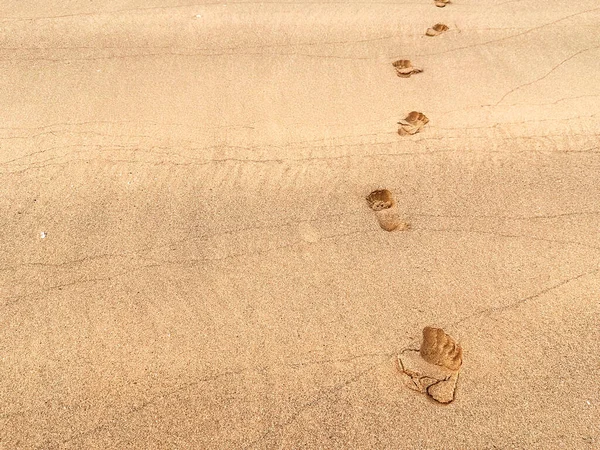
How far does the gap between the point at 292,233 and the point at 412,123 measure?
1.40 meters

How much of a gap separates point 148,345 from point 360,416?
1080 millimetres

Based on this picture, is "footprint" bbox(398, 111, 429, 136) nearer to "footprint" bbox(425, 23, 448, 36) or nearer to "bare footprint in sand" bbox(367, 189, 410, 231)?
"bare footprint in sand" bbox(367, 189, 410, 231)

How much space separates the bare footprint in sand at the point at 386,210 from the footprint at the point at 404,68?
146 centimetres

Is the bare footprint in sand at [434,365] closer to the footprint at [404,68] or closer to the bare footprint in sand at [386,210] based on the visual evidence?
the bare footprint in sand at [386,210]

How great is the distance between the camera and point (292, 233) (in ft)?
9.62

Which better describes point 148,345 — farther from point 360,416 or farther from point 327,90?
point 327,90

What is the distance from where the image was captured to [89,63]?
425 centimetres

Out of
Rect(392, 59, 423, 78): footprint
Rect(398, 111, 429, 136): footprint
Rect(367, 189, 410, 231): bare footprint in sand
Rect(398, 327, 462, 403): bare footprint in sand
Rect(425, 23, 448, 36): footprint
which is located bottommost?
Rect(398, 327, 462, 403): bare footprint in sand

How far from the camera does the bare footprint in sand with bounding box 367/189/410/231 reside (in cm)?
299

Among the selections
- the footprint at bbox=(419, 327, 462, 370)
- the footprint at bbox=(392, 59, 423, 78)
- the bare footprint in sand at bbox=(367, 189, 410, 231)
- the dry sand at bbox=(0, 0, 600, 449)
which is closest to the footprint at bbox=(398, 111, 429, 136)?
the dry sand at bbox=(0, 0, 600, 449)

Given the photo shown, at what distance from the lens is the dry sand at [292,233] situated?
7.34ft

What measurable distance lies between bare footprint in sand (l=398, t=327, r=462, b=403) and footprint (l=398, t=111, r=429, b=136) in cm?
166

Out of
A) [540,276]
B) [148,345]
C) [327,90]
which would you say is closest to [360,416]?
[148,345]

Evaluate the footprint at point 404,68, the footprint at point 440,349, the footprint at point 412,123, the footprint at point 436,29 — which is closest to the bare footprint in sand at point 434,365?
the footprint at point 440,349
